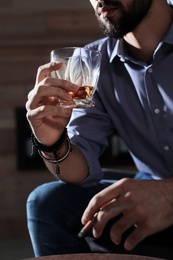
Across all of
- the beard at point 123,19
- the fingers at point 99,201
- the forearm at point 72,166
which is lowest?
the forearm at point 72,166

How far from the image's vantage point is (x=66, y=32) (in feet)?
9.61

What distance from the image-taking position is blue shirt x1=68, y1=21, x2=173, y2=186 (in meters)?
1.71

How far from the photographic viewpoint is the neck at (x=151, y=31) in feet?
5.63

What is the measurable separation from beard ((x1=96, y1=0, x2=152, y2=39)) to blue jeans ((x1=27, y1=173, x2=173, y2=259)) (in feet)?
1.44

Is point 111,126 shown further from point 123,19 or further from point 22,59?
point 22,59

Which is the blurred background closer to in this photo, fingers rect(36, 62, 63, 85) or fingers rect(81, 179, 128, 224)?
fingers rect(36, 62, 63, 85)

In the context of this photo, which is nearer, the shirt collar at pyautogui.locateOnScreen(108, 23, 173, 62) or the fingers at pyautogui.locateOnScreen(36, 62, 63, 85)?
the fingers at pyautogui.locateOnScreen(36, 62, 63, 85)

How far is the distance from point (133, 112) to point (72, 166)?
0.81 ft

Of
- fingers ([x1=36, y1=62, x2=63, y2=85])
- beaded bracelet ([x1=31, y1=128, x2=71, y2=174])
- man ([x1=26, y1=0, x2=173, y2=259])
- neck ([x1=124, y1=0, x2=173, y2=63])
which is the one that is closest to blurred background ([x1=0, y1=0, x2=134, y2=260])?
man ([x1=26, y1=0, x2=173, y2=259])

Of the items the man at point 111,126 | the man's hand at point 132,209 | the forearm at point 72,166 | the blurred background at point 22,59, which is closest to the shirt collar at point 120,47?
→ the man at point 111,126

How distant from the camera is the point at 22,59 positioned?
114 inches

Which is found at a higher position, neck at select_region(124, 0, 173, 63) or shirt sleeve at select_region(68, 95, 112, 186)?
neck at select_region(124, 0, 173, 63)

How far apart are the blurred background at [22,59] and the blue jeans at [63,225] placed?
1.24 m

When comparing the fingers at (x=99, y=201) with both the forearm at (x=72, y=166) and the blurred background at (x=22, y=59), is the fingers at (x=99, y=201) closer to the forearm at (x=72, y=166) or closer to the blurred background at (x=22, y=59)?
the forearm at (x=72, y=166)
